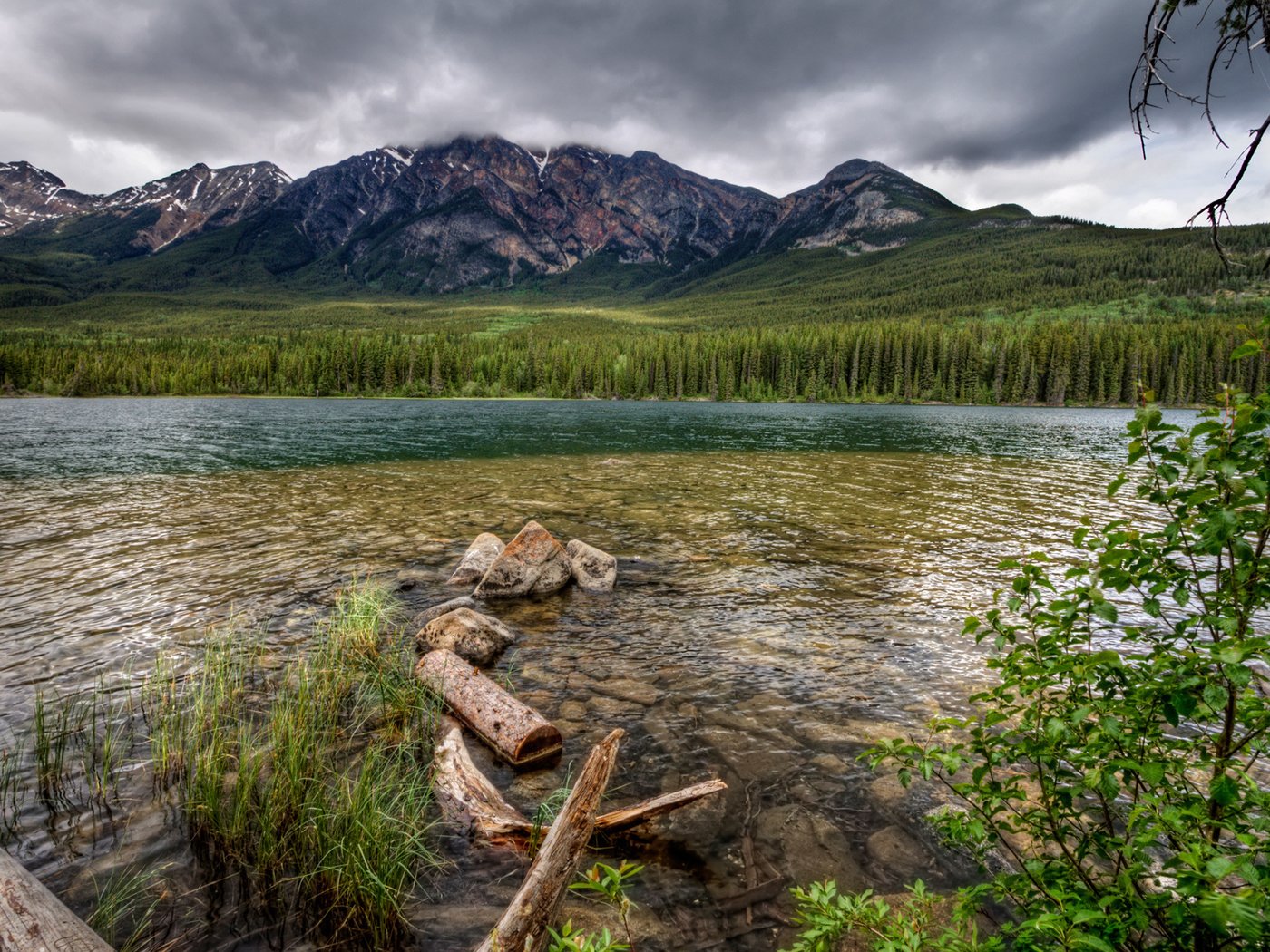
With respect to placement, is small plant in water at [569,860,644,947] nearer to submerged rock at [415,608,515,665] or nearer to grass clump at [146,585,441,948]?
grass clump at [146,585,441,948]

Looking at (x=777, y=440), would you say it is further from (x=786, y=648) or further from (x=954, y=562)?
(x=786, y=648)

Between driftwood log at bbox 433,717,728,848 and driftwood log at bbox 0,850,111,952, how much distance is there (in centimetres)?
301

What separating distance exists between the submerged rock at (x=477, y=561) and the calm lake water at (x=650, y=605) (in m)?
0.52

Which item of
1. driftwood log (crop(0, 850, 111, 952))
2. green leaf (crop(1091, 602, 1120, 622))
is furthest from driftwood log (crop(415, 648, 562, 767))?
green leaf (crop(1091, 602, 1120, 622))

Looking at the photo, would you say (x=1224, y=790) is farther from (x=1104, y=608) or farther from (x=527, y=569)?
(x=527, y=569)

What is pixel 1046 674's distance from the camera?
13.2 feet

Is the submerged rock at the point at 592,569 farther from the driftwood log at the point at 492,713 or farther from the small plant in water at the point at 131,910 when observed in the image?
the small plant in water at the point at 131,910

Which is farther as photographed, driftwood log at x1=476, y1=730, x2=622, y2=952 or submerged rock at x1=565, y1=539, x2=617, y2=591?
submerged rock at x1=565, y1=539, x2=617, y2=591

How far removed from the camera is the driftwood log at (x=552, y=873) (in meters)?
4.29

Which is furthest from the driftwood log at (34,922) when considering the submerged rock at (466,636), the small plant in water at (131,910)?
the submerged rock at (466,636)

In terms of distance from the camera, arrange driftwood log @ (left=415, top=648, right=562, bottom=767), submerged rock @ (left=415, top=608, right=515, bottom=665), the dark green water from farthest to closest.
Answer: the dark green water
submerged rock @ (left=415, top=608, right=515, bottom=665)
driftwood log @ (left=415, top=648, right=562, bottom=767)

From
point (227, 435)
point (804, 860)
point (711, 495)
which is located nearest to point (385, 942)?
point (804, 860)

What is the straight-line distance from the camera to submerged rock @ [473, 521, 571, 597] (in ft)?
45.4

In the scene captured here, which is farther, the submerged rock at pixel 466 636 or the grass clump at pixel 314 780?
the submerged rock at pixel 466 636
